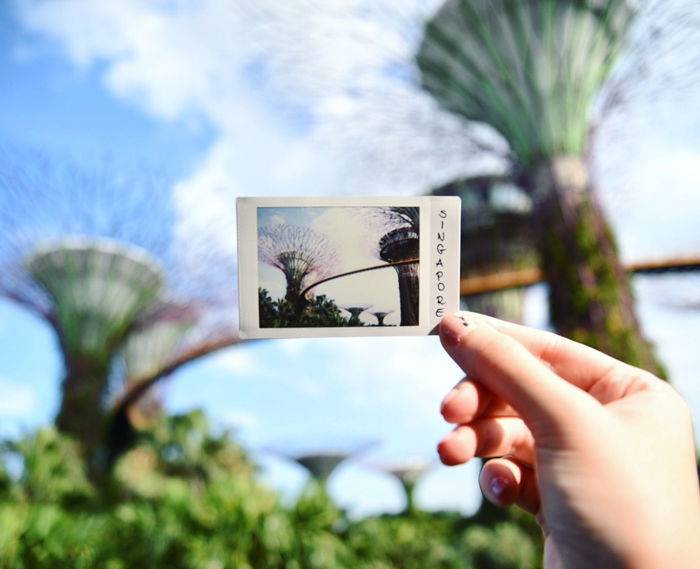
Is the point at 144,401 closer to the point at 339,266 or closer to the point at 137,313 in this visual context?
the point at 137,313

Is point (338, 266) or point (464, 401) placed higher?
point (338, 266)

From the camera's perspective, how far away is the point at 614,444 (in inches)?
46.1

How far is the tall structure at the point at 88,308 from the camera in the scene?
622 inches

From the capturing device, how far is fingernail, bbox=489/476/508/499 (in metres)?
1.50

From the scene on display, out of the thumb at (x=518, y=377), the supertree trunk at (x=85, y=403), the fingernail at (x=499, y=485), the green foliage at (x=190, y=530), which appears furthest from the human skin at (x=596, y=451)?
the supertree trunk at (x=85, y=403)

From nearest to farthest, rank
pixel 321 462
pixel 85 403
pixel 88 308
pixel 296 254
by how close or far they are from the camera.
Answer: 1. pixel 296 254
2. pixel 85 403
3. pixel 88 308
4. pixel 321 462

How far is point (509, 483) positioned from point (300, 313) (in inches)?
24.8

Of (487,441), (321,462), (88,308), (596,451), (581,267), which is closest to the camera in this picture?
(596,451)

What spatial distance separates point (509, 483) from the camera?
4.95 feet

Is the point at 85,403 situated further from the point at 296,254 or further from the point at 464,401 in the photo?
the point at 464,401

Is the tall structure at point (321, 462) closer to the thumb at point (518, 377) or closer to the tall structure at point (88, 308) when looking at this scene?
the tall structure at point (88, 308)

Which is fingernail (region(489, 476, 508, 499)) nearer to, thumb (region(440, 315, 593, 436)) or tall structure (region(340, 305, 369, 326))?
thumb (region(440, 315, 593, 436))

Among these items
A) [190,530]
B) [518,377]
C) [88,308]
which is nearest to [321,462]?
[88,308]

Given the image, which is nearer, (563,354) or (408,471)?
(563,354)
